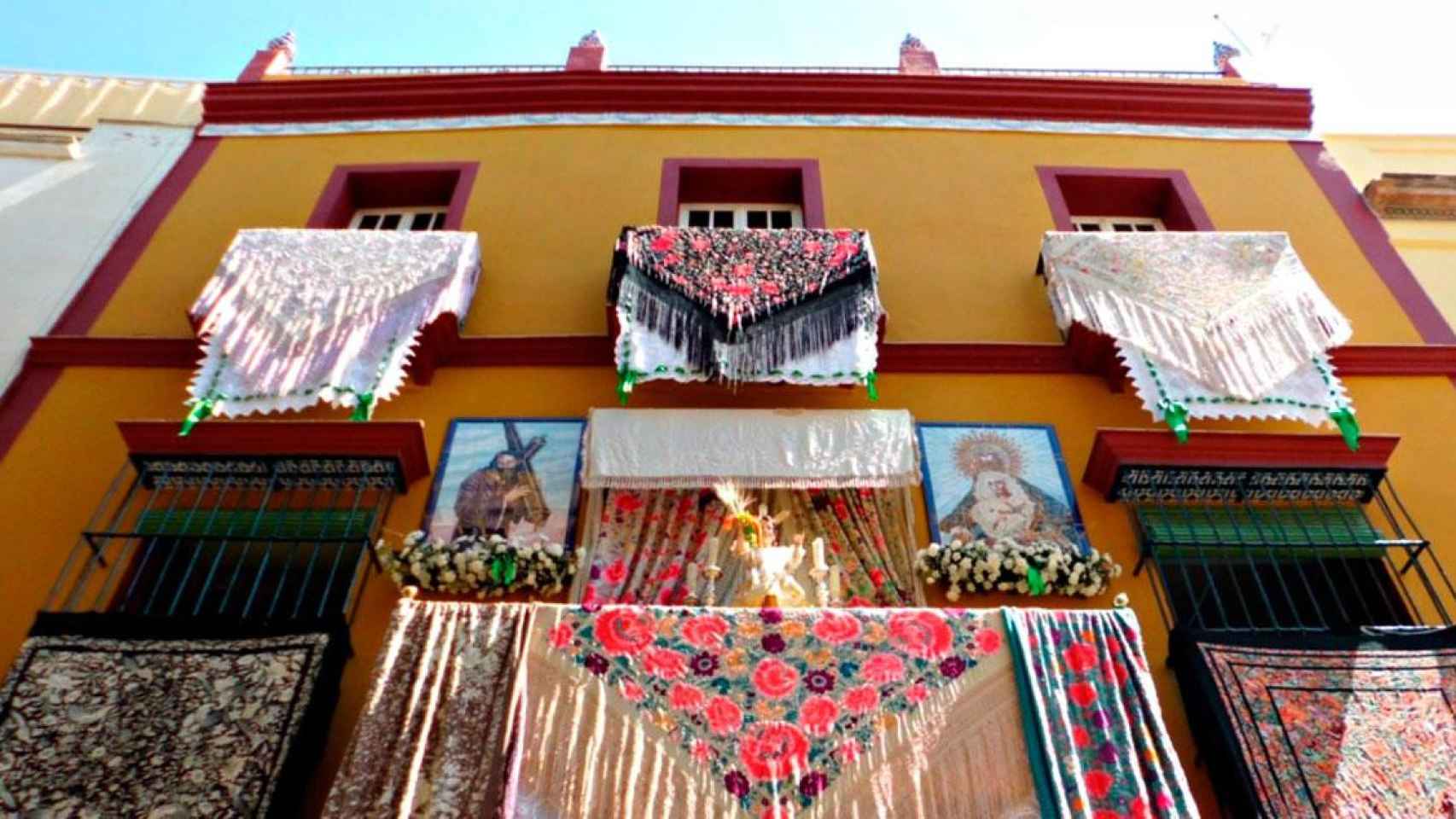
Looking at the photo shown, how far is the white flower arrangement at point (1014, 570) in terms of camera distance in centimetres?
577

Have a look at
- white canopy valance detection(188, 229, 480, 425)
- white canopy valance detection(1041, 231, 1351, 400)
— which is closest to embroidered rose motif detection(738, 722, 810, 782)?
white canopy valance detection(188, 229, 480, 425)

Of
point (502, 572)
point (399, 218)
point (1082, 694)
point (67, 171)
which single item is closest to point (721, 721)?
point (1082, 694)

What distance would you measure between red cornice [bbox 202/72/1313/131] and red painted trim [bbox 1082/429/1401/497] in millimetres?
3949

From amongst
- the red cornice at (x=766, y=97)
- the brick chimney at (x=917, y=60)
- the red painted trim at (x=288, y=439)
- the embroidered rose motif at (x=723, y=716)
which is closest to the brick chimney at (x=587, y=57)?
the red cornice at (x=766, y=97)

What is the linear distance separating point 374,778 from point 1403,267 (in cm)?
753

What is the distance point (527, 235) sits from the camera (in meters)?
8.16

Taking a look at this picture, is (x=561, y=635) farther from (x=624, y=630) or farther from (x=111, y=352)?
(x=111, y=352)

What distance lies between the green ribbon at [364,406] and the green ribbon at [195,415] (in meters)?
0.84

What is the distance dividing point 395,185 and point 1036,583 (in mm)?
5873

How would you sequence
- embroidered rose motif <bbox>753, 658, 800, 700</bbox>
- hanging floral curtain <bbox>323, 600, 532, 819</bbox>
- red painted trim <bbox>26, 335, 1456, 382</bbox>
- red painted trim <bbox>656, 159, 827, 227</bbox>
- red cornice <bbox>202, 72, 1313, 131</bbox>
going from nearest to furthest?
hanging floral curtain <bbox>323, 600, 532, 819</bbox>, embroidered rose motif <bbox>753, 658, 800, 700</bbox>, red painted trim <bbox>26, 335, 1456, 382</bbox>, red painted trim <bbox>656, 159, 827, 227</bbox>, red cornice <bbox>202, 72, 1313, 131</bbox>

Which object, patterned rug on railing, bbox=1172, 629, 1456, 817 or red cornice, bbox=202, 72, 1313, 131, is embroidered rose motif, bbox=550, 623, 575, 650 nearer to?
patterned rug on railing, bbox=1172, 629, 1456, 817

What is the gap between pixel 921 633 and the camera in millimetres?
4910

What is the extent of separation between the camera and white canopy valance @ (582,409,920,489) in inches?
244

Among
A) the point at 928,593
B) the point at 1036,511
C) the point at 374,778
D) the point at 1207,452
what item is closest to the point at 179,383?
the point at 374,778
